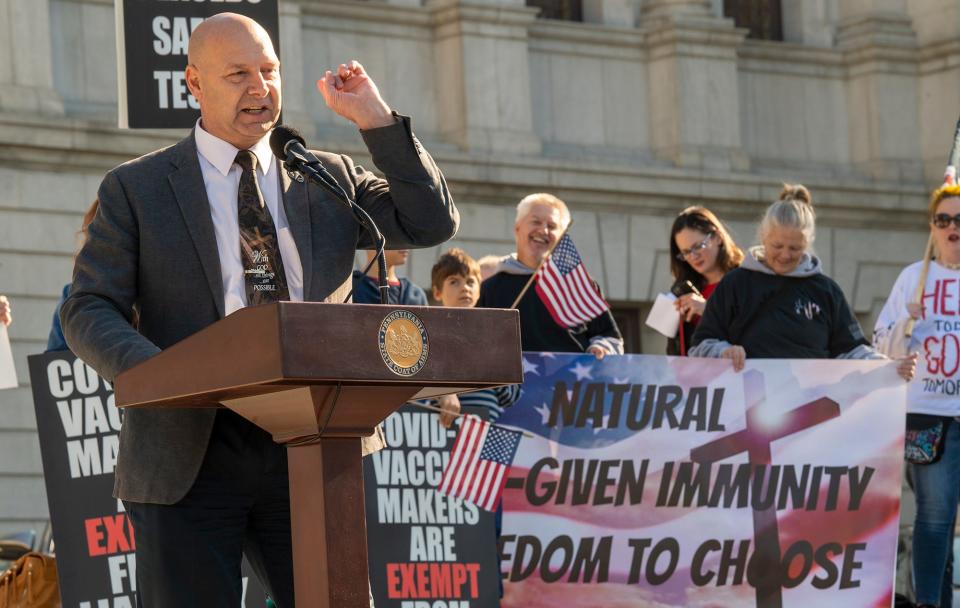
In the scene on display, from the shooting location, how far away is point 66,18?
14.7 metres

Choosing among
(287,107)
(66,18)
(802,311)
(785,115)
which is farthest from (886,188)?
(802,311)

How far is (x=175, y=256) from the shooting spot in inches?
175

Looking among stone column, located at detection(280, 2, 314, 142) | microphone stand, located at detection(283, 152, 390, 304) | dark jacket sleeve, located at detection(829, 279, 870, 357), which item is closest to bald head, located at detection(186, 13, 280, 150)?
microphone stand, located at detection(283, 152, 390, 304)

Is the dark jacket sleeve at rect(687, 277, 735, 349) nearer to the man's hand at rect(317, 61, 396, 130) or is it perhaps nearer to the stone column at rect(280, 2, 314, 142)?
the man's hand at rect(317, 61, 396, 130)

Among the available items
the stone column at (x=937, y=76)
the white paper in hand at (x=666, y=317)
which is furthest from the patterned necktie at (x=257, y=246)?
the stone column at (x=937, y=76)

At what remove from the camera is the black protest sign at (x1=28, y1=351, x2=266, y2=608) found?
7.57m

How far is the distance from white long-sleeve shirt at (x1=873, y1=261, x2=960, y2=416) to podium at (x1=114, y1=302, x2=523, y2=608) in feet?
18.6

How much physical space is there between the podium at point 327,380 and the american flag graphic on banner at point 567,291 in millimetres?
4816

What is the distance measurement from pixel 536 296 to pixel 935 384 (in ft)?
6.45

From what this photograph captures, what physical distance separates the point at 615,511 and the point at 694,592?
51 centimetres

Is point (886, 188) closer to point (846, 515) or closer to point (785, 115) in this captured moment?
point (785, 115)

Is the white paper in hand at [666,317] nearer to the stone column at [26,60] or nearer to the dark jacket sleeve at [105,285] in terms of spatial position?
the dark jacket sleeve at [105,285]

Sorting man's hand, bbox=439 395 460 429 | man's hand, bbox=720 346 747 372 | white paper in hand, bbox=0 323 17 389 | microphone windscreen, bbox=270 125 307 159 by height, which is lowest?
man's hand, bbox=439 395 460 429

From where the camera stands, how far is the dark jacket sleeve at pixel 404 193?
14.5 feet
